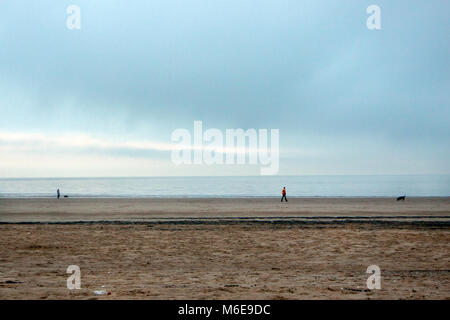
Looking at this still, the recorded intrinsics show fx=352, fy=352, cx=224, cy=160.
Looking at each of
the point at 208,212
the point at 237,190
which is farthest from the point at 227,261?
the point at 237,190

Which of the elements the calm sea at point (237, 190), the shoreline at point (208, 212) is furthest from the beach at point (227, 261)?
the calm sea at point (237, 190)

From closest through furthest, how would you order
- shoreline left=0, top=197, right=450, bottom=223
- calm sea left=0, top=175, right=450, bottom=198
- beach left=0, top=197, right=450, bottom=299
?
beach left=0, top=197, right=450, bottom=299 < shoreline left=0, top=197, right=450, bottom=223 < calm sea left=0, top=175, right=450, bottom=198

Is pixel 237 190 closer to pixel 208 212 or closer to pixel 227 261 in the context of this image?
pixel 208 212

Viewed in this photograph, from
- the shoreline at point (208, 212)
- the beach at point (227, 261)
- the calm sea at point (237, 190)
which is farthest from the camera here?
the calm sea at point (237, 190)

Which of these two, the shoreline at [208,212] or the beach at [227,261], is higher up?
the beach at [227,261]

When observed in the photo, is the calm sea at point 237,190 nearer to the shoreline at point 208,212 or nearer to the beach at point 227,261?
the shoreline at point 208,212

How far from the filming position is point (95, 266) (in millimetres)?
11383

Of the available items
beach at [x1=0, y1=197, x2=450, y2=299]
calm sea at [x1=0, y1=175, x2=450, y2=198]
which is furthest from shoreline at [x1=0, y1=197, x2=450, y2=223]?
calm sea at [x1=0, y1=175, x2=450, y2=198]

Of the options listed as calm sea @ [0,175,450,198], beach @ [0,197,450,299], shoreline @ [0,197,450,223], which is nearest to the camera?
beach @ [0,197,450,299]

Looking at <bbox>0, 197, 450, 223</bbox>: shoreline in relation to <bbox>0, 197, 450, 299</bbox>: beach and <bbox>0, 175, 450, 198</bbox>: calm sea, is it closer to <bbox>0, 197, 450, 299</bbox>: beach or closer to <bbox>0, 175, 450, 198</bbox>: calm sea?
<bbox>0, 197, 450, 299</bbox>: beach

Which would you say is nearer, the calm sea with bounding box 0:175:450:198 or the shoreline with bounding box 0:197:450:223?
the shoreline with bounding box 0:197:450:223

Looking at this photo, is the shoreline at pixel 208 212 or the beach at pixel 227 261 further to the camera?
the shoreline at pixel 208 212
